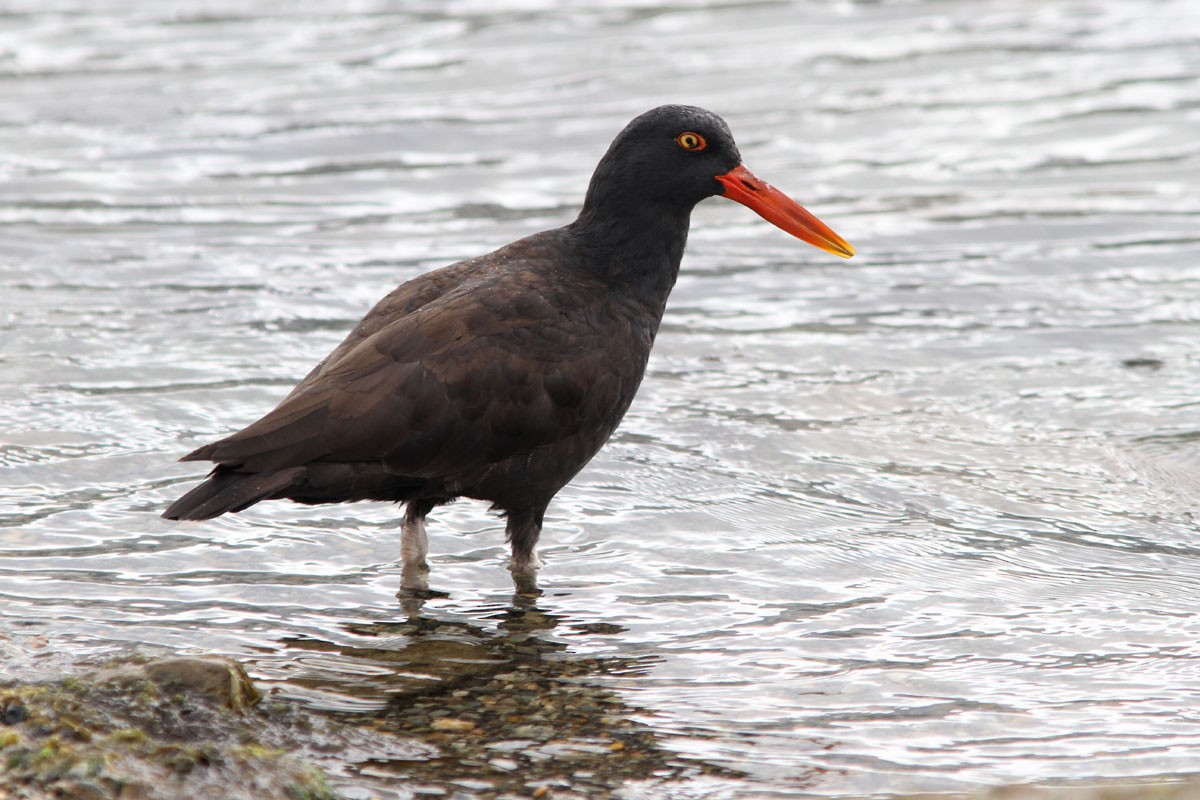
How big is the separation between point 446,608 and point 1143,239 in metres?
6.45

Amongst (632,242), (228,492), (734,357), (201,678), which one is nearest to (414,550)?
(228,492)

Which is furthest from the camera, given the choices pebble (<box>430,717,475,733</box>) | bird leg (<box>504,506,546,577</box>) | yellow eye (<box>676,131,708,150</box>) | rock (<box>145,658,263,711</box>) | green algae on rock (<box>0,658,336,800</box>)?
yellow eye (<box>676,131,708,150</box>)

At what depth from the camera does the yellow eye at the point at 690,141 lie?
20.1ft

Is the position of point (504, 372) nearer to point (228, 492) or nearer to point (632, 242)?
point (632, 242)

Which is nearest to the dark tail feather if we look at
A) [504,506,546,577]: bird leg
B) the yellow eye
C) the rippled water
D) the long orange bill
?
the rippled water

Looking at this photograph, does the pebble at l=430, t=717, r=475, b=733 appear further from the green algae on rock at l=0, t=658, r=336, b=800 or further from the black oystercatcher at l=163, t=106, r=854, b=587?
the black oystercatcher at l=163, t=106, r=854, b=587

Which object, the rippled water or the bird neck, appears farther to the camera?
the bird neck

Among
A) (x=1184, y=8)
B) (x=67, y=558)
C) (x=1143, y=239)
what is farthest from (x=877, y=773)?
(x=1184, y=8)

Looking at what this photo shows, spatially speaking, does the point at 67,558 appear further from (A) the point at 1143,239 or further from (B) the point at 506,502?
(A) the point at 1143,239

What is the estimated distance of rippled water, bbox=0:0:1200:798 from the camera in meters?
5.26

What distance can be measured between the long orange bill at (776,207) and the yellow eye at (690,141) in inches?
5.9

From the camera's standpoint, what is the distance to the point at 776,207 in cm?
638

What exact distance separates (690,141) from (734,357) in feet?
8.72

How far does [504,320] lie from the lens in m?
5.59
